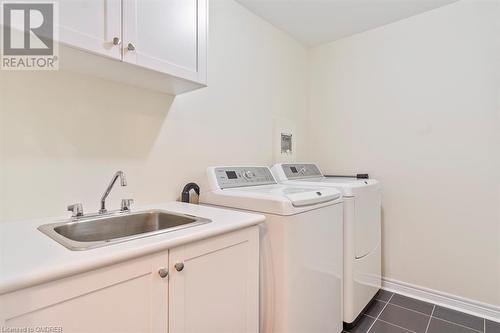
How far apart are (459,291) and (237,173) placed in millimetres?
→ 1929

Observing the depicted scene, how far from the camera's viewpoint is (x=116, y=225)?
51.0 inches

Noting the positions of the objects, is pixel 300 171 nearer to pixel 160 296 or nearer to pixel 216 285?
pixel 216 285

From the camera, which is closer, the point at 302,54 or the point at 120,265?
the point at 120,265

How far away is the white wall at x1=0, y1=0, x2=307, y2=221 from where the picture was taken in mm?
1138

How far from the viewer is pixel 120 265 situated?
2.56 ft

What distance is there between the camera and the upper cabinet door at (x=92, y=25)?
37.1 inches

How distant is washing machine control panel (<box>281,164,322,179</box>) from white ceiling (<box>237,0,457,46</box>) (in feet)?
4.23

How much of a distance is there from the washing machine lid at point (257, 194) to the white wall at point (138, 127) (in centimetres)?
20

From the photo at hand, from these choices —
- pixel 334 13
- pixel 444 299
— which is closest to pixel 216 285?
pixel 444 299

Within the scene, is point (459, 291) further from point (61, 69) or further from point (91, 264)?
point (61, 69)

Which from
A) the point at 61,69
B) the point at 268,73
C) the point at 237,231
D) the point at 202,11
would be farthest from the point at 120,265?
the point at 268,73

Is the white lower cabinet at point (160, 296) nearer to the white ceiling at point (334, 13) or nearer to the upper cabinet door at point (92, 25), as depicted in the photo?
the upper cabinet door at point (92, 25)
